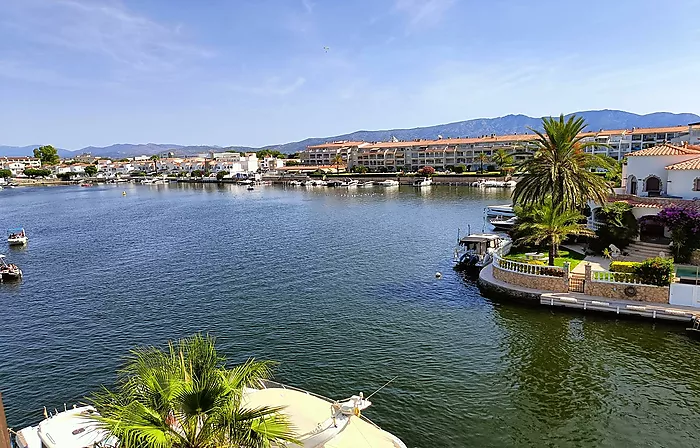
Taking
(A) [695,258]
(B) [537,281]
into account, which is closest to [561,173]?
(B) [537,281]

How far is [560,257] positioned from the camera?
32.6 m

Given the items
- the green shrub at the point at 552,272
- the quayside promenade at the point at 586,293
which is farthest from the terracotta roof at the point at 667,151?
the green shrub at the point at 552,272

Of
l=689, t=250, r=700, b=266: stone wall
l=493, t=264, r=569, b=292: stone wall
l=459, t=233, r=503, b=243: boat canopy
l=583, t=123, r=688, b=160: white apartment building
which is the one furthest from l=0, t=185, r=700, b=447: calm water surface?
l=583, t=123, r=688, b=160: white apartment building

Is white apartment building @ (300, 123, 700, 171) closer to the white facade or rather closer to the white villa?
the white facade

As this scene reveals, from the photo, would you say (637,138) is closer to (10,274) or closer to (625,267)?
(625,267)

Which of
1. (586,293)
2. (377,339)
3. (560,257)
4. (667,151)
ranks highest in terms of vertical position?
(667,151)

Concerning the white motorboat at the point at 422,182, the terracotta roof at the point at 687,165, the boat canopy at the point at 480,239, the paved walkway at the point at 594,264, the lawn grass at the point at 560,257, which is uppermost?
the terracotta roof at the point at 687,165

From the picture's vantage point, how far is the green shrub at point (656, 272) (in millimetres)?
25047

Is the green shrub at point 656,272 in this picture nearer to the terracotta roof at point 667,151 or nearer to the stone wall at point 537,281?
the stone wall at point 537,281

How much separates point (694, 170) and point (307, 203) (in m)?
72.7

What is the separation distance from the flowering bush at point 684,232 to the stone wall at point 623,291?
550 cm

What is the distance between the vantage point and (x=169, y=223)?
235 feet

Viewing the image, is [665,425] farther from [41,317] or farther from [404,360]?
[41,317]

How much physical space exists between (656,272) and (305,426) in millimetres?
21845
